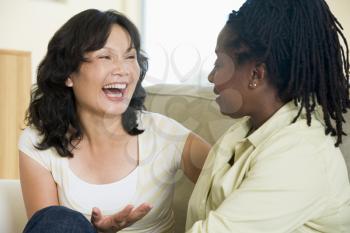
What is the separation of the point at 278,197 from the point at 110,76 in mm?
512

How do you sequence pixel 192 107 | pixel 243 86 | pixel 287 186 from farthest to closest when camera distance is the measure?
pixel 192 107 < pixel 243 86 < pixel 287 186

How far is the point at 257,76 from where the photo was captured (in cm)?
71

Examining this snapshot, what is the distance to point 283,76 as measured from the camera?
70 cm

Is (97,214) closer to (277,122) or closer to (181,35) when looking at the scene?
(277,122)

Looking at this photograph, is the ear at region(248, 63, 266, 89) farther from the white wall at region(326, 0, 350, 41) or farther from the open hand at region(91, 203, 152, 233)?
the white wall at region(326, 0, 350, 41)

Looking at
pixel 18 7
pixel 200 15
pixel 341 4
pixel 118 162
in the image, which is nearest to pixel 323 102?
pixel 118 162

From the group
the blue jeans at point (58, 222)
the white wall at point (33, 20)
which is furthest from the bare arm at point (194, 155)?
the white wall at point (33, 20)

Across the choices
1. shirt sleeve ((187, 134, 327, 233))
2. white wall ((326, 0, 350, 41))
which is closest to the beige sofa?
shirt sleeve ((187, 134, 327, 233))

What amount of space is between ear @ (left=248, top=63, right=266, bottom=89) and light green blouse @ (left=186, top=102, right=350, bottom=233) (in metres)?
0.05

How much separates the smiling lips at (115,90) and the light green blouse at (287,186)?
0.39 metres

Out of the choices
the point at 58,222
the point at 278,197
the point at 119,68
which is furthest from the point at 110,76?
the point at 278,197

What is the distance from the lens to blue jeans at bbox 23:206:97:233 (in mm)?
730

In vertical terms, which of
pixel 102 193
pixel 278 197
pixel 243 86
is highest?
pixel 243 86

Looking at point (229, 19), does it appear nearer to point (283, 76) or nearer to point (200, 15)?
point (283, 76)
